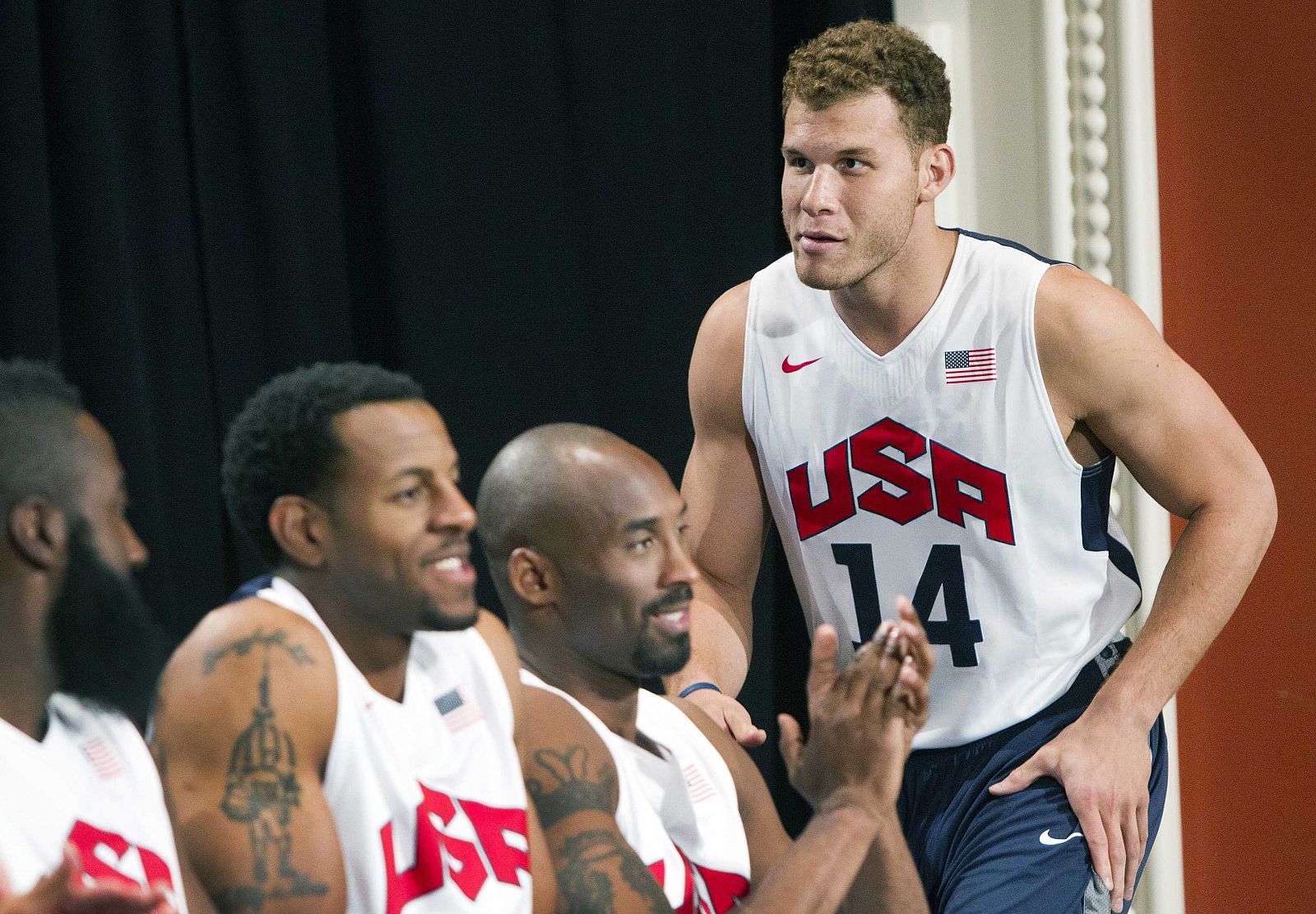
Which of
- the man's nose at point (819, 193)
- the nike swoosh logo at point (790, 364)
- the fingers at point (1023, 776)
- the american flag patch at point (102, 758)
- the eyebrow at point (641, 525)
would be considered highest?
the man's nose at point (819, 193)

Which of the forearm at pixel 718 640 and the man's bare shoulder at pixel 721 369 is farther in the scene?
the man's bare shoulder at pixel 721 369

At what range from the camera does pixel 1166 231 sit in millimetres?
3299

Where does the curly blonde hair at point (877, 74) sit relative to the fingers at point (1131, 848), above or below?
above

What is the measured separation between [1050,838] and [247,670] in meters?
1.27

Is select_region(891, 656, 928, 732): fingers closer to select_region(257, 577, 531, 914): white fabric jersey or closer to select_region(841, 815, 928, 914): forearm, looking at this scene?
select_region(841, 815, 928, 914): forearm

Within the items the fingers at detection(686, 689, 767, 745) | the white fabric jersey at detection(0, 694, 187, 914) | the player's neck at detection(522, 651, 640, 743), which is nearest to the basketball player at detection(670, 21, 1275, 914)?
the fingers at detection(686, 689, 767, 745)

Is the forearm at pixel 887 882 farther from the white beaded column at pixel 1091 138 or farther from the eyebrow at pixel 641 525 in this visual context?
the white beaded column at pixel 1091 138

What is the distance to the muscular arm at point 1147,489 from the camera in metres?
2.14

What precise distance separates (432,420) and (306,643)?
0.21 metres

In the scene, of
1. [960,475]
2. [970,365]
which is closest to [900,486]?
[960,475]

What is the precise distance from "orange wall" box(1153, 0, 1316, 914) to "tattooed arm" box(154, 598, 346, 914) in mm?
2424

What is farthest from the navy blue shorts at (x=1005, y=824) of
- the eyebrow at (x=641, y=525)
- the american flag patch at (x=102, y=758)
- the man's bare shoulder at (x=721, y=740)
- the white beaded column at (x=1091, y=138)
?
the american flag patch at (x=102, y=758)

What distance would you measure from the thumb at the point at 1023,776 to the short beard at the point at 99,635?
130cm

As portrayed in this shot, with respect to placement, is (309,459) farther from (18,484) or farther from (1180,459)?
(1180,459)
